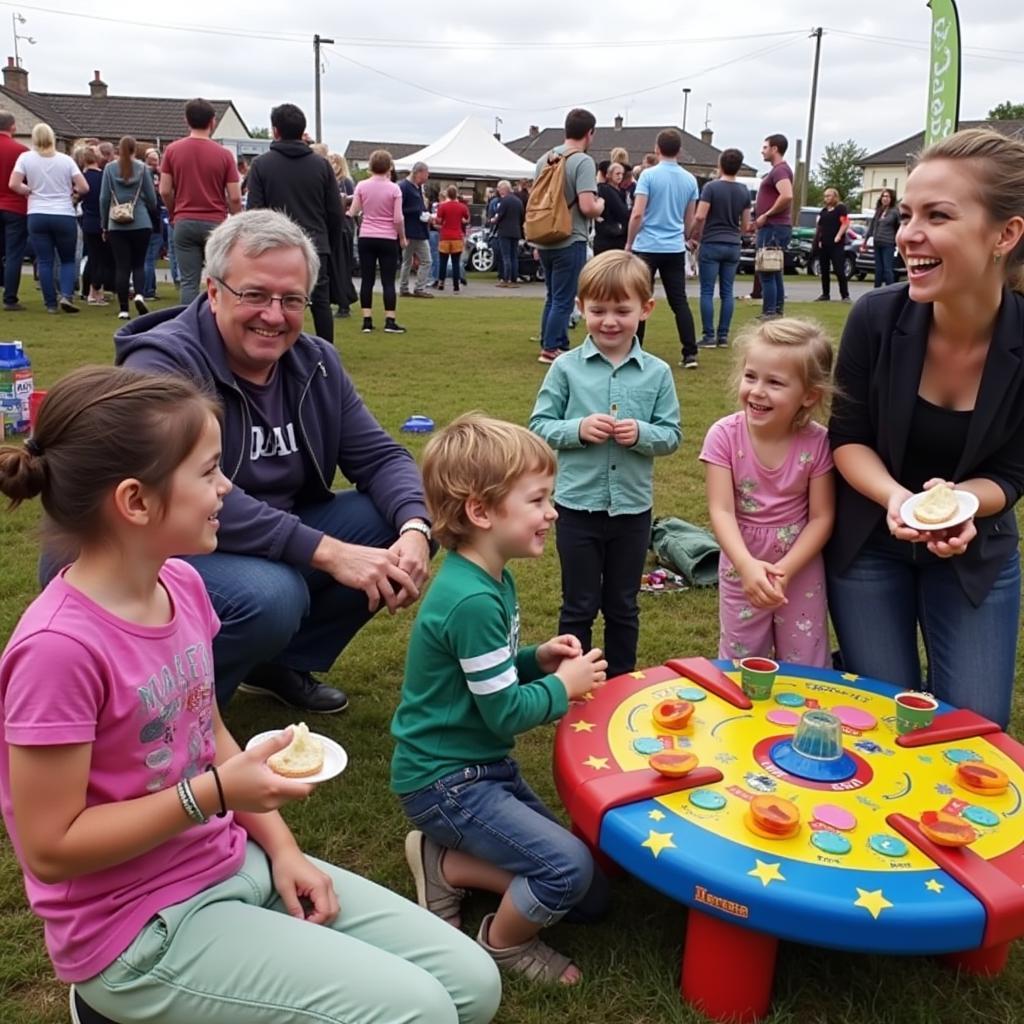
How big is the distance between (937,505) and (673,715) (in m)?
0.90

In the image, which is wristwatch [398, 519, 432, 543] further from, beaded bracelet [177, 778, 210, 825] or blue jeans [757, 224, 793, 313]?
blue jeans [757, 224, 793, 313]

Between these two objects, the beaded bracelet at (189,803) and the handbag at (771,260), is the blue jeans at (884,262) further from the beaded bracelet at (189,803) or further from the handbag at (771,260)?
the beaded bracelet at (189,803)

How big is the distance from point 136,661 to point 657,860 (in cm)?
107

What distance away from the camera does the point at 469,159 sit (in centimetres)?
2548

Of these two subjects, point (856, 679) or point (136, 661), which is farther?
point (856, 679)

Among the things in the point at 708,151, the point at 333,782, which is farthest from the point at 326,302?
the point at 708,151

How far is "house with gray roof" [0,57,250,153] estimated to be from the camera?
42031 millimetres

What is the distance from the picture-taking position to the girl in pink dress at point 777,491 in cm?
296

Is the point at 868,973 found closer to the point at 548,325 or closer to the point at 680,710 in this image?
the point at 680,710

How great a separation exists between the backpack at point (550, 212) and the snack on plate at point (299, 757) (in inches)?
272

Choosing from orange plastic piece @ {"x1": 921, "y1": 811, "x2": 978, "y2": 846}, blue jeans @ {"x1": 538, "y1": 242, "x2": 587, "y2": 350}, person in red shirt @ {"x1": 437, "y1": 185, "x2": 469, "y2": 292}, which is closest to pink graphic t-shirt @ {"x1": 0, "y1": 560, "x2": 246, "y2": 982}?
orange plastic piece @ {"x1": 921, "y1": 811, "x2": 978, "y2": 846}

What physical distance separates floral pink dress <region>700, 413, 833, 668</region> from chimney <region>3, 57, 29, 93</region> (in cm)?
4860

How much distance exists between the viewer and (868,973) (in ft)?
7.30

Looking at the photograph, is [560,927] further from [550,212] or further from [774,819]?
[550,212]
